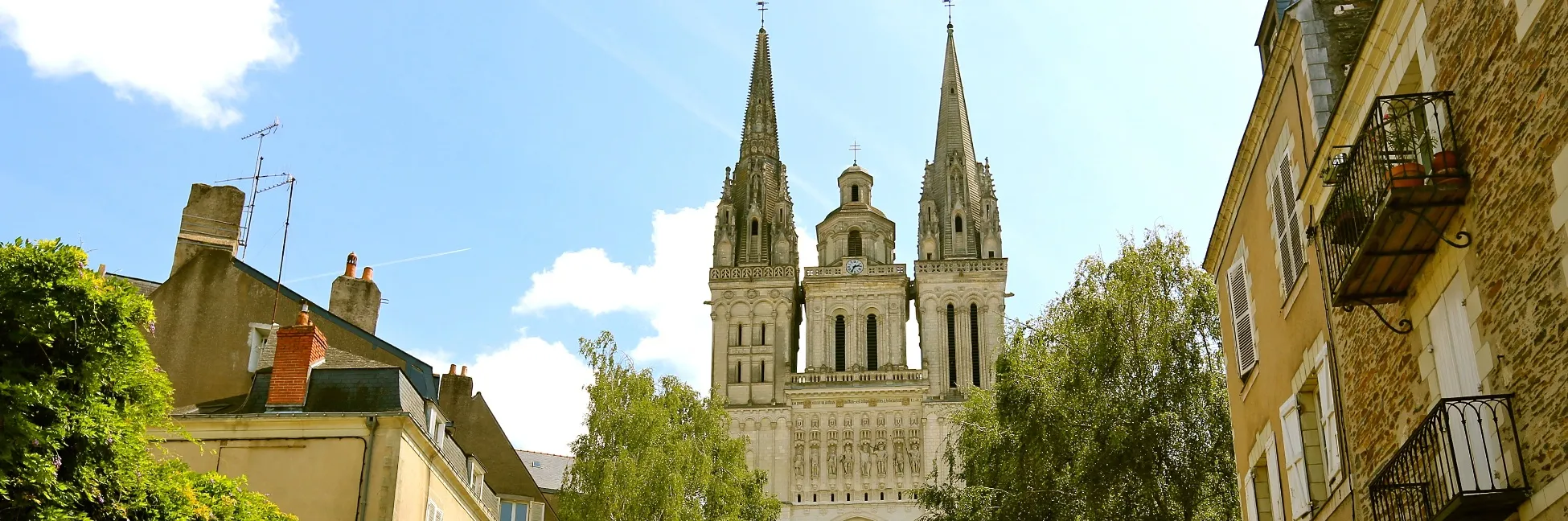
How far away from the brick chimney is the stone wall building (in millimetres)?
12455

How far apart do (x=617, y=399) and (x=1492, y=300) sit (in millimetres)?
24426

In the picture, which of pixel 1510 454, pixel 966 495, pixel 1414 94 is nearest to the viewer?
pixel 1510 454

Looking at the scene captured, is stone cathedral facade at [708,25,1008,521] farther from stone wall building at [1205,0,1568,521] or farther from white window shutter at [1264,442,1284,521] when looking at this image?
stone wall building at [1205,0,1568,521]

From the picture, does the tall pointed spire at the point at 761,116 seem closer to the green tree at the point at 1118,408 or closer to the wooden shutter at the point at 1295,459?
the green tree at the point at 1118,408

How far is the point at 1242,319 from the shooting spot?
15.3 meters

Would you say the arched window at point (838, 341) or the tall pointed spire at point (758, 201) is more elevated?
the tall pointed spire at point (758, 201)

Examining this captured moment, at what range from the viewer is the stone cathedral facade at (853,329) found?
64.8 metres

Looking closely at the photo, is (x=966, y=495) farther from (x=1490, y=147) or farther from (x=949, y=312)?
(x=949, y=312)

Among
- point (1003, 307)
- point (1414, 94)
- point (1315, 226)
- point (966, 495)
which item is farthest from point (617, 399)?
point (1003, 307)

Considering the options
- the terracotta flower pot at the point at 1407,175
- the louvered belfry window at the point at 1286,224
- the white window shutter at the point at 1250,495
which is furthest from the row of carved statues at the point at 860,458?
the terracotta flower pot at the point at 1407,175

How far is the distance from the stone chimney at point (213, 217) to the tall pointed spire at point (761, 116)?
52.2m

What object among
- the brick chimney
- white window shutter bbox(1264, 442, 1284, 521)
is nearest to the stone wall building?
white window shutter bbox(1264, 442, 1284, 521)

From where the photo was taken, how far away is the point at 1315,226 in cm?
1140

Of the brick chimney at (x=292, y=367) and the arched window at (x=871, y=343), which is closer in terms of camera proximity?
the brick chimney at (x=292, y=367)
